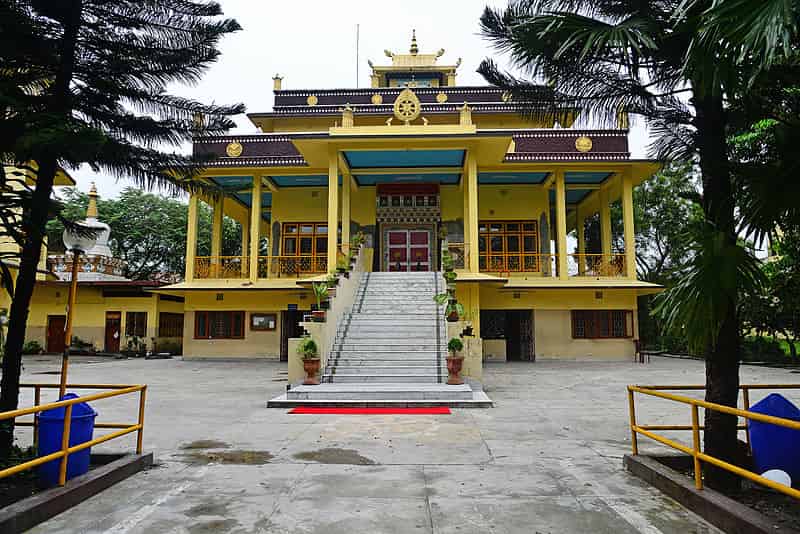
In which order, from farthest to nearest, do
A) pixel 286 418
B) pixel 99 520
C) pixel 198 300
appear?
pixel 198 300, pixel 286 418, pixel 99 520

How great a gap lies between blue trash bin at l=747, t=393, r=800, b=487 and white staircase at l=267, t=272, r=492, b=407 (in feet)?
17.8

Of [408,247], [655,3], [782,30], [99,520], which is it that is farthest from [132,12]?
[408,247]

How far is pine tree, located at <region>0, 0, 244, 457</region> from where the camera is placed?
4746 millimetres

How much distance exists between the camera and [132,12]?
221 inches

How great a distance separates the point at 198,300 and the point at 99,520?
18233 mm

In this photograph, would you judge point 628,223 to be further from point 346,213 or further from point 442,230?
point 346,213

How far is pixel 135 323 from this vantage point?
86.3 ft

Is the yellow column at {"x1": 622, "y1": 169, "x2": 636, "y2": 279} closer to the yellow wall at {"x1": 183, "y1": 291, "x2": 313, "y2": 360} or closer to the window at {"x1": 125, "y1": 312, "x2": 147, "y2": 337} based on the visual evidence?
the yellow wall at {"x1": 183, "y1": 291, "x2": 313, "y2": 360}

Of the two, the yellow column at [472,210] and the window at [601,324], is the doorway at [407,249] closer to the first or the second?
the yellow column at [472,210]

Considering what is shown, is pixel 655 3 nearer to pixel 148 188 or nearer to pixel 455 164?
pixel 148 188

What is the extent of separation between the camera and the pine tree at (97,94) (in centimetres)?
475

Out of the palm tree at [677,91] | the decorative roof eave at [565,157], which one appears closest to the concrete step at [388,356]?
the palm tree at [677,91]

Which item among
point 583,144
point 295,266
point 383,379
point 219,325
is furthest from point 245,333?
point 583,144

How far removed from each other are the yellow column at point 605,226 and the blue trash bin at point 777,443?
→ 16557mm
